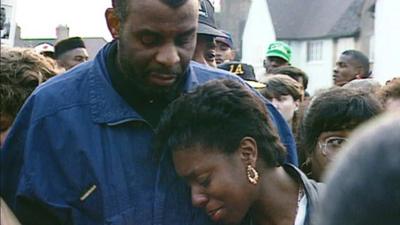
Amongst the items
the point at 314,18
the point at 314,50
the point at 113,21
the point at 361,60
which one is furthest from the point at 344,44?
the point at 113,21

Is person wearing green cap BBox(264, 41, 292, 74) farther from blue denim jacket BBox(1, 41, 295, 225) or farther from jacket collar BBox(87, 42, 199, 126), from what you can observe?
blue denim jacket BBox(1, 41, 295, 225)

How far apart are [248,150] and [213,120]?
0.53ft

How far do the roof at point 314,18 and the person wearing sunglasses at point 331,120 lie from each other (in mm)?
40659

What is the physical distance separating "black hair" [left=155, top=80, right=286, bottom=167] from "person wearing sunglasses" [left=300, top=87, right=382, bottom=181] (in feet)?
2.64

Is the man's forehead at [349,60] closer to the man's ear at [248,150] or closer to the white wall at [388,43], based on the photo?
the white wall at [388,43]

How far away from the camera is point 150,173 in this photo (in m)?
2.80

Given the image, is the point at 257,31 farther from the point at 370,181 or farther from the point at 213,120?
the point at 370,181

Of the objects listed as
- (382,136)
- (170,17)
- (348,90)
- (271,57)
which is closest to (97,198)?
(170,17)

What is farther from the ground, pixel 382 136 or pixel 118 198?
pixel 382 136

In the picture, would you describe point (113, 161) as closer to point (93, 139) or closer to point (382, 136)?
point (93, 139)

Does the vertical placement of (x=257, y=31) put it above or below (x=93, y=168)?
below

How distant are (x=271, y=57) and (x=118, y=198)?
6.78 metres

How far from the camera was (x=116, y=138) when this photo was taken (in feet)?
9.31

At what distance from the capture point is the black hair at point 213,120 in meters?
2.82
